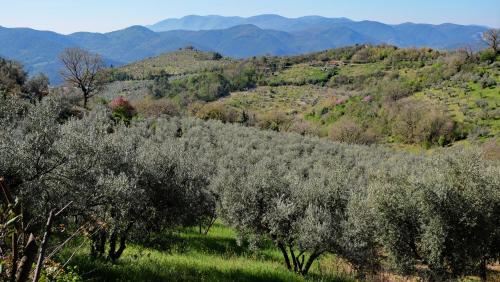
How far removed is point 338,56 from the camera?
172 meters

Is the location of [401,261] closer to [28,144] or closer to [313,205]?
[313,205]

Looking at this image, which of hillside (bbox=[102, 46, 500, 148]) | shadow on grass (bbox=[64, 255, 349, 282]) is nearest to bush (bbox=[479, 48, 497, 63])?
hillside (bbox=[102, 46, 500, 148])

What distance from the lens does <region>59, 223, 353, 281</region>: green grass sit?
12.8 m

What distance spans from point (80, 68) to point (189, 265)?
6369 centimetres

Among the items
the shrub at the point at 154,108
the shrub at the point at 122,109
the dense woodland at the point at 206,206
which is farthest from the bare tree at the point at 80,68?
the dense woodland at the point at 206,206

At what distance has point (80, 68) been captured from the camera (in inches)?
2793

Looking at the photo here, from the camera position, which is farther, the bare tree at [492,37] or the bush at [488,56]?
the bare tree at [492,37]

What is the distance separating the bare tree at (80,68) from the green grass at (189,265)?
165 feet

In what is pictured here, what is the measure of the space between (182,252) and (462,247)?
12151mm

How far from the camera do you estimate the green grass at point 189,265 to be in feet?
42.0

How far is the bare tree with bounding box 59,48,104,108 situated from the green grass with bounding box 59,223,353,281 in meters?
A: 50.4

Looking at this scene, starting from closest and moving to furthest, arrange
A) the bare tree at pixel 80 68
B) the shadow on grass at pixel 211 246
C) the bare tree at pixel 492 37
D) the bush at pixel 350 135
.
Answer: the shadow on grass at pixel 211 246 < the bare tree at pixel 80 68 < the bush at pixel 350 135 < the bare tree at pixel 492 37

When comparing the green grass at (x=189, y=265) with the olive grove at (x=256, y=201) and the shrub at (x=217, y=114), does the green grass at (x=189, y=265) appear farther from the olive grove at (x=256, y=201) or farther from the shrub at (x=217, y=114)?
the shrub at (x=217, y=114)

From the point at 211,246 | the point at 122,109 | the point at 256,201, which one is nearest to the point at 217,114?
the point at 122,109
